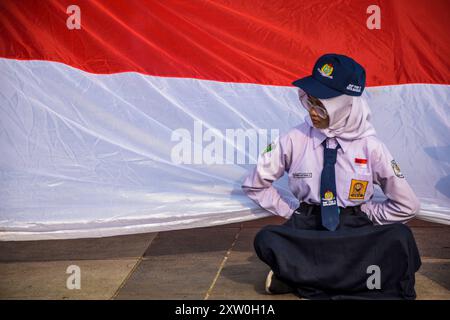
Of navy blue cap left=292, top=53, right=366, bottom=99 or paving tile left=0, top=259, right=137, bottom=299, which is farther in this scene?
paving tile left=0, top=259, right=137, bottom=299

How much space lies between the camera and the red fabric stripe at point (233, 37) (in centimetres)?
439

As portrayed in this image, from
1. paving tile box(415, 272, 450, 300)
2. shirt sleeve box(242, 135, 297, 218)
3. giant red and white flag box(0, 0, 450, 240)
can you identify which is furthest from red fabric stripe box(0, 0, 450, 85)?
paving tile box(415, 272, 450, 300)

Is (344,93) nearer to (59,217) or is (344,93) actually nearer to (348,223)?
(348,223)

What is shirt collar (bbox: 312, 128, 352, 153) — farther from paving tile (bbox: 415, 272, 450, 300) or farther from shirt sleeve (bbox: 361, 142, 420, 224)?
paving tile (bbox: 415, 272, 450, 300)

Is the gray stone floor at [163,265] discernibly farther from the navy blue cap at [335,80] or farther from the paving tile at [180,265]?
the navy blue cap at [335,80]

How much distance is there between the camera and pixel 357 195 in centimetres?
364

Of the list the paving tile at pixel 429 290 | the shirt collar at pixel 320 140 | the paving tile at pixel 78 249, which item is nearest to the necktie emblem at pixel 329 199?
the shirt collar at pixel 320 140

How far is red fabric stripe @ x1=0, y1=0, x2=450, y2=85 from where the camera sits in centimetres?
439

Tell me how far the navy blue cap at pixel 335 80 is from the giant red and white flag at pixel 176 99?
0.89 metres

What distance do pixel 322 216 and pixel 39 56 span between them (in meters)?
A: 1.86

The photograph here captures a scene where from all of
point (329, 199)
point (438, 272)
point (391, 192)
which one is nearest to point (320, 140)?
point (329, 199)

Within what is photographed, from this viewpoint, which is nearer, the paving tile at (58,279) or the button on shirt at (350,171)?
the button on shirt at (350,171)

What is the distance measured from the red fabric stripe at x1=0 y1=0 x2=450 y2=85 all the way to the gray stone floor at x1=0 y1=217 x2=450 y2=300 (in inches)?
38.5

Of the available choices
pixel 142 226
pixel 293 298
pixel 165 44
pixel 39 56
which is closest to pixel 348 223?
pixel 293 298
